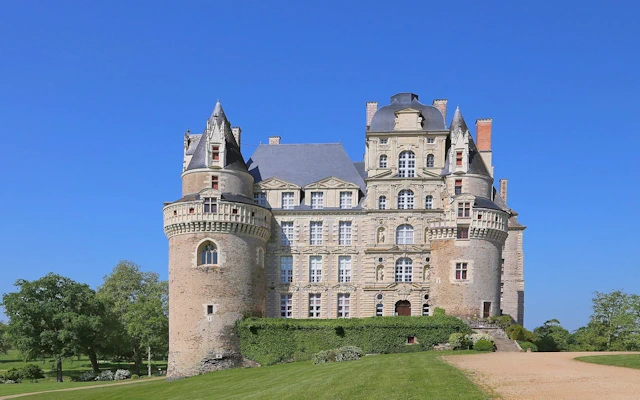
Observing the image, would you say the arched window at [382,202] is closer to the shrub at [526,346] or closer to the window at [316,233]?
the window at [316,233]

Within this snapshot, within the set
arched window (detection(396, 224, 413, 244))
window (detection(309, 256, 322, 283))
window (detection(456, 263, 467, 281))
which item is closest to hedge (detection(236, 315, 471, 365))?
window (detection(456, 263, 467, 281))

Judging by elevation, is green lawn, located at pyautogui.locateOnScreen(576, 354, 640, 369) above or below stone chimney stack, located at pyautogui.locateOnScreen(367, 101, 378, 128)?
below

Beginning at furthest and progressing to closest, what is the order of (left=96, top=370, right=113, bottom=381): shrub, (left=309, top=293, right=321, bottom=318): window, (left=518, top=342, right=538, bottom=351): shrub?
(left=96, top=370, right=113, bottom=381): shrub, (left=309, top=293, right=321, bottom=318): window, (left=518, top=342, right=538, bottom=351): shrub

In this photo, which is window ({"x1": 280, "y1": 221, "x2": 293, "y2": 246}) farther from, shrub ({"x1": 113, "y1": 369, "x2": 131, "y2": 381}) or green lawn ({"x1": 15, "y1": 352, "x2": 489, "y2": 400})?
shrub ({"x1": 113, "y1": 369, "x2": 131, "y2": 381})

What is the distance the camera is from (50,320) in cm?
5938

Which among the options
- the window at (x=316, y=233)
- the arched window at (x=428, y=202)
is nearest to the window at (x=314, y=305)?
the window at (x=316, y=233)

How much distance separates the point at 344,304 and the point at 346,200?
7956mm

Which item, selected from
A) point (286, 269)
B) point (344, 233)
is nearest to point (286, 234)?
point (286, 269)

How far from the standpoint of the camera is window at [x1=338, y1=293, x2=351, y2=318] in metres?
53.7

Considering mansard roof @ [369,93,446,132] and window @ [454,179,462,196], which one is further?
mansard roof @ [369,93,446,132]

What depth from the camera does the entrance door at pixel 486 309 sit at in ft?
162

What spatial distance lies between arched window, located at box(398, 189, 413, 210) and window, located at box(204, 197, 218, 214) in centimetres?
1383

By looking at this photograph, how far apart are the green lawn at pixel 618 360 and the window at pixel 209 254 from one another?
2539cm

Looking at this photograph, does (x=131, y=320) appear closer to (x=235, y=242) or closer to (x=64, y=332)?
(x=64, y=332)
